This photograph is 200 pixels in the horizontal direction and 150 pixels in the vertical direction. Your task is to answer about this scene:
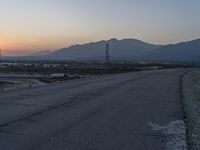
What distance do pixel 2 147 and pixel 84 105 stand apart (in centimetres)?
960

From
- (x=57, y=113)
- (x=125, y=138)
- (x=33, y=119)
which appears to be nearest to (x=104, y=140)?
(x=125, y=138)

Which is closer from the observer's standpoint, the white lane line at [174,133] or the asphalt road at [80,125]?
the asphalt road at [80,125]

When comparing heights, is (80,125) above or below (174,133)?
above

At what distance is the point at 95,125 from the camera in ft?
45.1

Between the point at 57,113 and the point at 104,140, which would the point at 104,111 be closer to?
the point at 57,113

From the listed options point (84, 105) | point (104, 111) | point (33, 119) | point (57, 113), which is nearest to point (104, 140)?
point (33, 119)

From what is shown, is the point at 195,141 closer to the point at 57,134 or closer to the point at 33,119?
the point at 57,134

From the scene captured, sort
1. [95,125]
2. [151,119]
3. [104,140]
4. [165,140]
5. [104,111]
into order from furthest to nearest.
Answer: [104,111]
[151,119]
[95,125]
[165,140]
[104,140]

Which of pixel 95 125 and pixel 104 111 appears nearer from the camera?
pixel 95 125

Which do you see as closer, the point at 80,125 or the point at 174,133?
the point at 174,133

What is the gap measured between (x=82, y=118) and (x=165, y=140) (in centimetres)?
371

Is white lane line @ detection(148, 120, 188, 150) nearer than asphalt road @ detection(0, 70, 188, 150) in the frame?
No

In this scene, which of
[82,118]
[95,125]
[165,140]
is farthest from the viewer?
[82,118]

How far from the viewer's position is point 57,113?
16.0m
